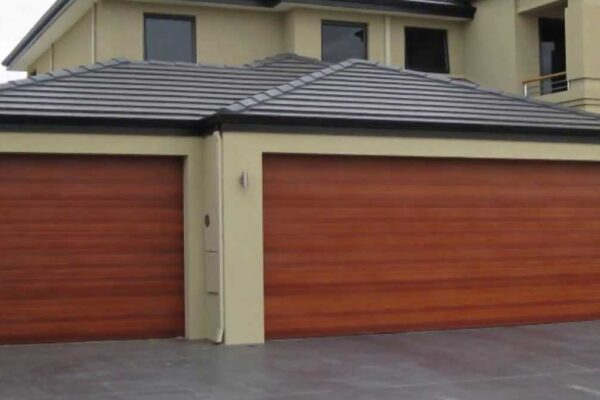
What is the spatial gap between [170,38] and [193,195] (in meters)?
7.81

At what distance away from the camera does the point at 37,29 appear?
81.7ft

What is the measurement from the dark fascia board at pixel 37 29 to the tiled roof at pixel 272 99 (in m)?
6.38

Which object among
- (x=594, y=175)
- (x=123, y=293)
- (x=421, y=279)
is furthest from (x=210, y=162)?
(x=594, y=175)

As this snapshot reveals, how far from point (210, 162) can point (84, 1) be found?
8519mm

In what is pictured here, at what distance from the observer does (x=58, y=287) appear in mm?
13703

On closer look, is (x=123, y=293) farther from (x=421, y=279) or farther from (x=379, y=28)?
(x=379, y=28)

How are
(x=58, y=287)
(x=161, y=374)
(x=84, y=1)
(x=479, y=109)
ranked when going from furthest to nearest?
(x=84, y=1) < (x=479, y=109) < (x=58, y=287) < (x=161, y=374)

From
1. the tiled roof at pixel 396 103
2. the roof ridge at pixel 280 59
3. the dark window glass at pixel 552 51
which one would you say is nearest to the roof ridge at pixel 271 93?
the tiled roof at pixel 396 103

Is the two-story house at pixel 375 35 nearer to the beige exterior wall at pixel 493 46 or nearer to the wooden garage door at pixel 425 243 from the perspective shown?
the beige exterior wall at pixel 493 46

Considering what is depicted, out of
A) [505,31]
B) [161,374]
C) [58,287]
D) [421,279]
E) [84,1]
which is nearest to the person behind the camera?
[161,374]

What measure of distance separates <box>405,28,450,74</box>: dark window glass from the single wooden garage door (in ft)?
33.4

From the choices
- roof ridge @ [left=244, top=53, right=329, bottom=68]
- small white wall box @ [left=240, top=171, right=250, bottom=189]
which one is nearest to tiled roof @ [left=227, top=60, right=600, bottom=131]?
small white wall box @ [left=240, top=171, right=250, bottom=189]

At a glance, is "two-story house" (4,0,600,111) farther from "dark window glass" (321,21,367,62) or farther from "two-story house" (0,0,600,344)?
"two-story house" (0,0,600,344)

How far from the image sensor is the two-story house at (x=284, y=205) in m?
13.7
